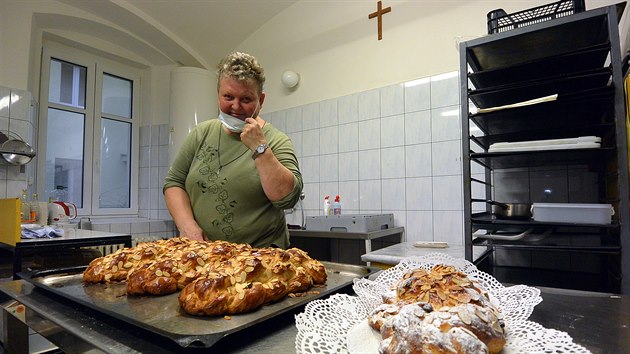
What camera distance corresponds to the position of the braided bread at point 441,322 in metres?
0.44

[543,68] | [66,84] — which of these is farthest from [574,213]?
[66,84]

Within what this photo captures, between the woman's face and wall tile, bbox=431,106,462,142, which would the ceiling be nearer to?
wall tile, bbox=431,106,462,142

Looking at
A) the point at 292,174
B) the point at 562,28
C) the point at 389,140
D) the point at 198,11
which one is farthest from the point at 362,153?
the point at 198,11

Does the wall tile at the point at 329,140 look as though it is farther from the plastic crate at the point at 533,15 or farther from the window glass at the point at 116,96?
the window glass at the point at 116,96

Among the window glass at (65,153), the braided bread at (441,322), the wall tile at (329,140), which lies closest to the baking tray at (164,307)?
the braided bread at (441,322)

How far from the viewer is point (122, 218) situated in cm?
412

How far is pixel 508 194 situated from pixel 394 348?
6.86 feet

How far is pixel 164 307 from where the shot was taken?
669mm

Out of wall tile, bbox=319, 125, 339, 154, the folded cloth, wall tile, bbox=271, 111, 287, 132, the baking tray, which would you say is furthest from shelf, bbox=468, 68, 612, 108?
the folded cloth

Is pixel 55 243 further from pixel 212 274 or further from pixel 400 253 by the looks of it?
pixel 400 253

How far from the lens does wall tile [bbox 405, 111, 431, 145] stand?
2676mm

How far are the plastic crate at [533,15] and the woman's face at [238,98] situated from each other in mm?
1266

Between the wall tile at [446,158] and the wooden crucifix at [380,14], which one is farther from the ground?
the wooden crucifix at [380,14]

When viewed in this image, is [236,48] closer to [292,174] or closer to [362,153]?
[362,153]
